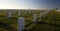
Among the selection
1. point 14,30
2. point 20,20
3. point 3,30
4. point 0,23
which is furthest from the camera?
point 0,23

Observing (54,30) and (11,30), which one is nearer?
(11,30)

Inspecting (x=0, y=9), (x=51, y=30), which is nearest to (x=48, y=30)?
(x=51, y=30)

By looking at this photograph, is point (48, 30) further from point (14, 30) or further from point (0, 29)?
point (0, 29)

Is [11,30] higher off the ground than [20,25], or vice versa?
[20,25]

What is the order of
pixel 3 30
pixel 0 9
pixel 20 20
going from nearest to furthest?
pixel 20 20 < pixel 3 30 < pixel 0 9

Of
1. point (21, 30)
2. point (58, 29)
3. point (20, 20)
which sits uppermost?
point (20, 20)

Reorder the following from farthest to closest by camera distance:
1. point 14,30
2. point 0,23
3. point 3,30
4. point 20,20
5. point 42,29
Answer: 1. point 0,23
2. point 42,29
3. point 3,30
4. point 14,30
5. point 20,20

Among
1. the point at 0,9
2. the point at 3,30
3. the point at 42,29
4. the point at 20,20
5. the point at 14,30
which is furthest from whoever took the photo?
the point at 0,9

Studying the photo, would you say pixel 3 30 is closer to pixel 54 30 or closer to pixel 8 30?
pixel 8 30

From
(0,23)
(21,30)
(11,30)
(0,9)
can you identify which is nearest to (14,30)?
(11,30)
